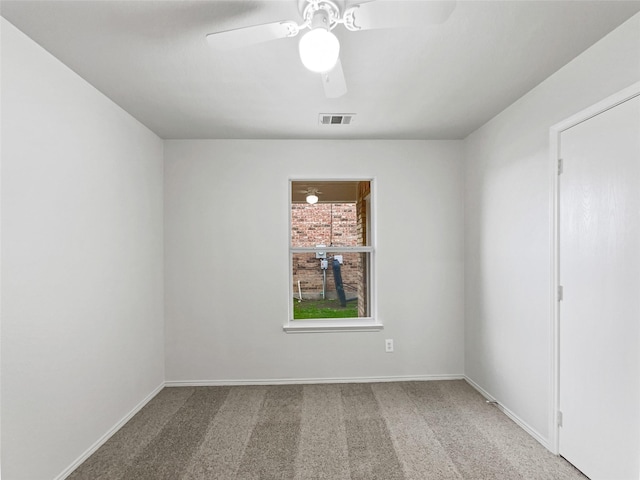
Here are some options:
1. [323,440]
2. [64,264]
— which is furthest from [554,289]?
[64,264]

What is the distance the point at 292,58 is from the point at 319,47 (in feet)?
2.87

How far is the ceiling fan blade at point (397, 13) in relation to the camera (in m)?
→ 1.40

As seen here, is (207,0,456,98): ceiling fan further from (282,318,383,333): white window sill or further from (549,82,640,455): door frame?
(282,318,383,333): white window sill

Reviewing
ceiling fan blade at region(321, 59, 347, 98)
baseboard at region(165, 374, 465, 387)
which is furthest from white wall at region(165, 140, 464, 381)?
ceiling fan blade at region(321, 59, 347, 98)

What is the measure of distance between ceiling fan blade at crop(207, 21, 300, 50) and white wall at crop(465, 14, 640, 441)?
1.70 m

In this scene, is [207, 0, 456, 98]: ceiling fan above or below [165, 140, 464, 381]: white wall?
above

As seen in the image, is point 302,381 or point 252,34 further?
point 302,381

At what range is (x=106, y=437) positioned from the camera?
2766mm

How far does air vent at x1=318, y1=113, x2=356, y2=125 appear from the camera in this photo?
3226 mm

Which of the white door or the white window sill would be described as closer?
the white door

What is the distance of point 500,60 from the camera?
229 centimetres

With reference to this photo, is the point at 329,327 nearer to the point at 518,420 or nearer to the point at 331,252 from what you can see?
the point at 331,252

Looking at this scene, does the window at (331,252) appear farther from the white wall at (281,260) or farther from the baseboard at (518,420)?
the baseboard at (518,420)

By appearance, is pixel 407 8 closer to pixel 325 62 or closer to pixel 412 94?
pixel 325 62
